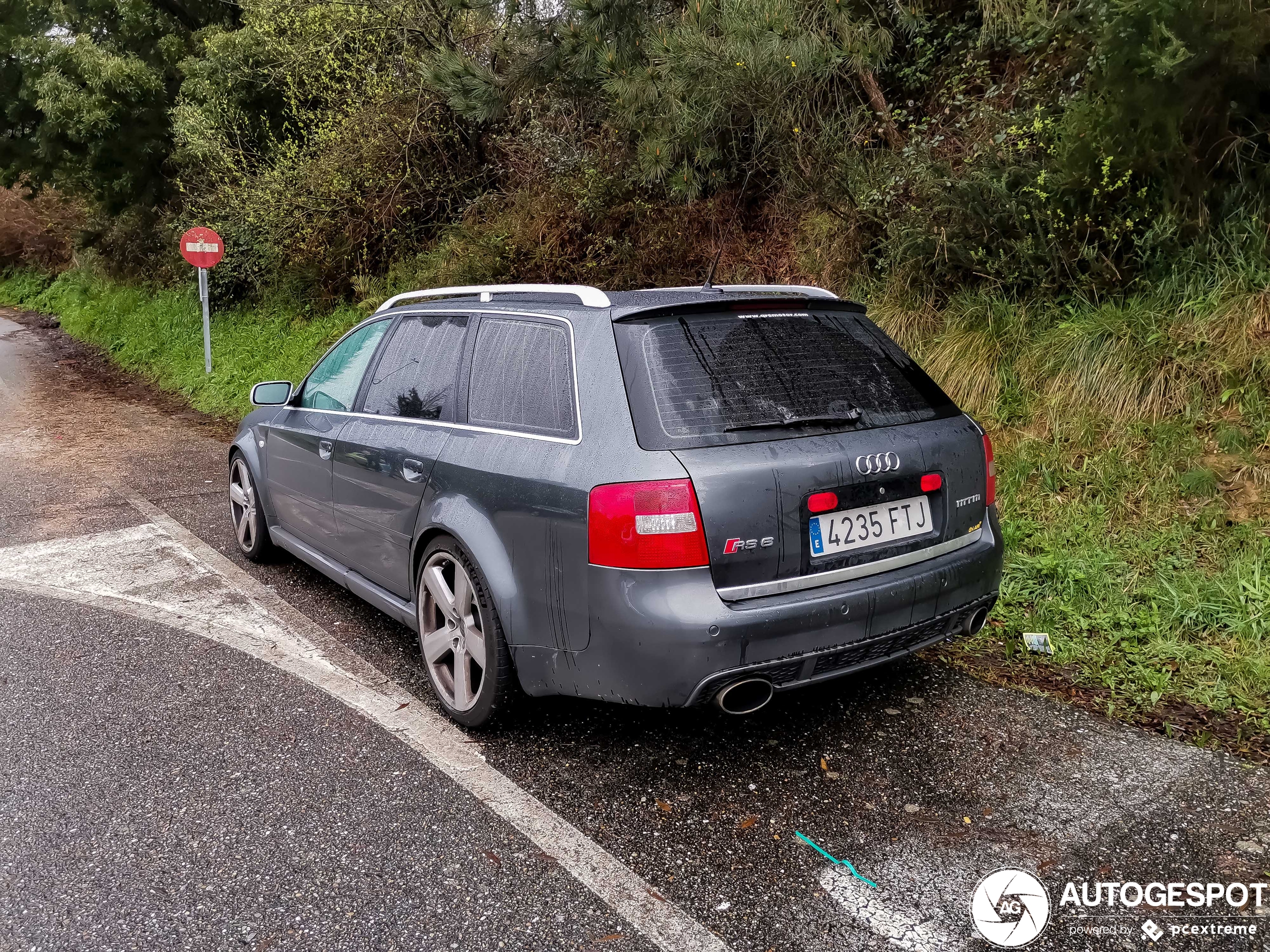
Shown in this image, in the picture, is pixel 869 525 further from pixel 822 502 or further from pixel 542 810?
pixel 542 810

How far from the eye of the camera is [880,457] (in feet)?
10.5

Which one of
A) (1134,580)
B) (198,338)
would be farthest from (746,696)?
(198,338)

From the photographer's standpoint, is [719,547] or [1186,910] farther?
[719,547]

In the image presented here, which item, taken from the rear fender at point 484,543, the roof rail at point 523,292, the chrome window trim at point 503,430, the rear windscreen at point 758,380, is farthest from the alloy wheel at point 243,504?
the rear windscreen at point 758,380

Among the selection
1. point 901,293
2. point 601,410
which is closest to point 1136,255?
point 901,293

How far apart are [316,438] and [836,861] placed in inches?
129

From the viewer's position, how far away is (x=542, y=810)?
10.1ft

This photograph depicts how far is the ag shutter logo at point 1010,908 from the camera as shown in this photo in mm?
2467

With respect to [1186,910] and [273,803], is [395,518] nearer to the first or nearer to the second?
[273,803]

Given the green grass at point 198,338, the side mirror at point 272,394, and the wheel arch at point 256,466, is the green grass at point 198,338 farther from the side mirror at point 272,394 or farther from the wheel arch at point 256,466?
the side mirror at point 272,394

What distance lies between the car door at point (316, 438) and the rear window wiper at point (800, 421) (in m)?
2.27

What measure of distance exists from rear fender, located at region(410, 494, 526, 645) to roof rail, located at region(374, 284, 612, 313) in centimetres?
86

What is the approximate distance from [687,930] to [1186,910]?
1366 millimetres

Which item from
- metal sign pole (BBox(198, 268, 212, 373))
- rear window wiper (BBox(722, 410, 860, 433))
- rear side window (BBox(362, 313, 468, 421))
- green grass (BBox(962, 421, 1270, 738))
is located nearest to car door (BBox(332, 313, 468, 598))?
rear side window (BBox(362, 313, 468, 421))
